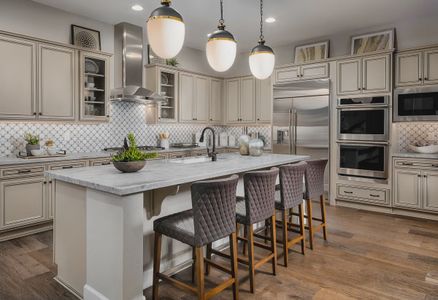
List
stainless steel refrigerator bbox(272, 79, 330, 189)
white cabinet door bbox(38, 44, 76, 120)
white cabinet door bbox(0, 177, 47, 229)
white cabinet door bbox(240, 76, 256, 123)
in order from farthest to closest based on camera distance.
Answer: white cabinet door bbox(240, 76, 256, 123) → stainless steel refrigerator bbox(272, 79, 330, 189) → white cabinet door bbox(38, 44, 76, 120) → white cabinet door bbox(0, 177, 47, 229)

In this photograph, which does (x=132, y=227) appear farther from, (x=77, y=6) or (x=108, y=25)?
(x=108, y=25)

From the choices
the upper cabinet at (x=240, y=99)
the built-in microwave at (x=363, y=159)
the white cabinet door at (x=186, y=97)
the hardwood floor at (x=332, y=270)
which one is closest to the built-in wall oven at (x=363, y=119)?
the built-in microwave at (x=363, y=159)

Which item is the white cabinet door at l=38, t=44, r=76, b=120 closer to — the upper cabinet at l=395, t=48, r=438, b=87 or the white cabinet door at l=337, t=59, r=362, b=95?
the white cabinet door at l=337, t=59, r=362, b=95

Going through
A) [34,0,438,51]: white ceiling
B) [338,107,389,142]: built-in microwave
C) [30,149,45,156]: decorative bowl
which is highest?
[34,0,438,51]: white ceiling

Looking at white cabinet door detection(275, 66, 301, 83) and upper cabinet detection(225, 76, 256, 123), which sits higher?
white cabinet door detection(275, 66, 301, 83)

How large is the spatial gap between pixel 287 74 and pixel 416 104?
2.14 meters

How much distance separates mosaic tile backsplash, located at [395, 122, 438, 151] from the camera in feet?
15.8

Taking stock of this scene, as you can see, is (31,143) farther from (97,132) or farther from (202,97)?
(202,97)

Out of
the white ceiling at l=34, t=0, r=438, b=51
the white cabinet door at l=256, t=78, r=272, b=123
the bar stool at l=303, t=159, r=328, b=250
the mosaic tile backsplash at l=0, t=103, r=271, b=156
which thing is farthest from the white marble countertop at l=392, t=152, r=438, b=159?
the mosaic tile backsplash at l=0, t=103, r=271, b=156

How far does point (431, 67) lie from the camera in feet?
14.8

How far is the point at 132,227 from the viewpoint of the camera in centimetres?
202

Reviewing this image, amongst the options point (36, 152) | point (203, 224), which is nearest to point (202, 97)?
point (36, 152)

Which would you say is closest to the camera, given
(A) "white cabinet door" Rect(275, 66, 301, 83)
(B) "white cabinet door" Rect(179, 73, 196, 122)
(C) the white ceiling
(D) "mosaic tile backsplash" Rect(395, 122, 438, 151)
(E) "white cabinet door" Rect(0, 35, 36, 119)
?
(E) "white cabinet door" Rect(0, 35, 36, 119)

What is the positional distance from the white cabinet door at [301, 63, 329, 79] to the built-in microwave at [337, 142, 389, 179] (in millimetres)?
1227
